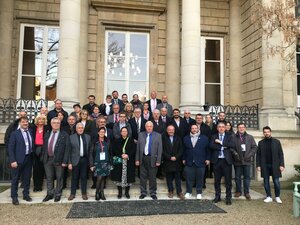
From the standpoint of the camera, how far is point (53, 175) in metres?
8.16

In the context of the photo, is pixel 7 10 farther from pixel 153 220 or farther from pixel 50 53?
pixel 153 220

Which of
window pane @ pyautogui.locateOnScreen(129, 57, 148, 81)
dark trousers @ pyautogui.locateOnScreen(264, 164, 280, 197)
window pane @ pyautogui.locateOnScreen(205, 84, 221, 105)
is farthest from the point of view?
window pane @ pyautogui.locateOnScreen(205, 84, 221, 105)

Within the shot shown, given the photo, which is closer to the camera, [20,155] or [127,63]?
[20,155]

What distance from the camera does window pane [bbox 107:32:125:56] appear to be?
14.9 m

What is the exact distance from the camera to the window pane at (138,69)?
591 inches

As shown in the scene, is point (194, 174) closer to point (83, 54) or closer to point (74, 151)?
point (74, 151)

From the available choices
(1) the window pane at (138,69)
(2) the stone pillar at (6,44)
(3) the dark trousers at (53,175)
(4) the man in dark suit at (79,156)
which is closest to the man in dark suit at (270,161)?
(4) the man in dark suit at (79,156)

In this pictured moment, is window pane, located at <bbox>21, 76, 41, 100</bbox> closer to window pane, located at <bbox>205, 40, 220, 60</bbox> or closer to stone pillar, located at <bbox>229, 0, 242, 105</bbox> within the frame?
window pane, located at <bbox>205, 40, 220, 60</bbox>

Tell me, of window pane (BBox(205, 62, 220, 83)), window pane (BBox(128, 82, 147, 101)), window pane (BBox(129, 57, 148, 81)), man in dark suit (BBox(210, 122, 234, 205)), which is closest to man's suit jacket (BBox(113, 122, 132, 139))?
man in dark suit (BBox(210, 122, 234, 205))

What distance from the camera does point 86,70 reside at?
1409cm

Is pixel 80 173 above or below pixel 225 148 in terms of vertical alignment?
below

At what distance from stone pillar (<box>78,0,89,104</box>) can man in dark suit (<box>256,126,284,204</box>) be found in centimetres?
770

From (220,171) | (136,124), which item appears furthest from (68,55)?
(220,171)

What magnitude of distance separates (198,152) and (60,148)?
3.39m
